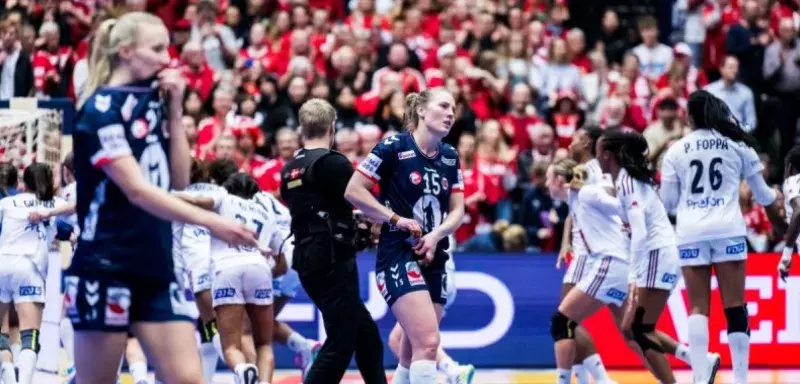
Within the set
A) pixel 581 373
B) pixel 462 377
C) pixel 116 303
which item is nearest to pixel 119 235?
pixel 116 303

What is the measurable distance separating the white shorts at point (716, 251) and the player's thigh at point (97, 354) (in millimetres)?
6090

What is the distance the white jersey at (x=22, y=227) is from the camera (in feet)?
39.7

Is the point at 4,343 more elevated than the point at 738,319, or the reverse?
the point at 738,319

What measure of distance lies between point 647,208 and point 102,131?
6249 millimetres

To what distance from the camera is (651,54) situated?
66.8ft

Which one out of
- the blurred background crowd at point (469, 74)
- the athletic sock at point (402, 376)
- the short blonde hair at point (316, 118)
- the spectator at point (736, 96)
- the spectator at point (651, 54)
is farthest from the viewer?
the spectator at point (651, 54)

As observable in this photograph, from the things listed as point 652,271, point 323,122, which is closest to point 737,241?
point 652,271

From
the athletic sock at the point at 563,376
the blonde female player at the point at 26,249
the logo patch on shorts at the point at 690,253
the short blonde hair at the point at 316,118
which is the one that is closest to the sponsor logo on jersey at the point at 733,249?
the logo patch on shorts at the point at 690,253

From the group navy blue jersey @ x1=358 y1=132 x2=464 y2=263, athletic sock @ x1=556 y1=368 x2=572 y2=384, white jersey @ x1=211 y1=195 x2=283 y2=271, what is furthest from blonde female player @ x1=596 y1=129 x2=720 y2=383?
white jersey @ x1=211 y1=195 x2=283 y2=271

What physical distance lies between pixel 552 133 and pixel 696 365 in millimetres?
7183

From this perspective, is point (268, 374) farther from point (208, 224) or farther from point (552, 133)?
point (552, 133)

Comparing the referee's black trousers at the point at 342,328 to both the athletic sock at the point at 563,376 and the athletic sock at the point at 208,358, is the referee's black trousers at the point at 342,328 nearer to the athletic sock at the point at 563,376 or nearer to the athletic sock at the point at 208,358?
the athletic sock at the point at 563,376

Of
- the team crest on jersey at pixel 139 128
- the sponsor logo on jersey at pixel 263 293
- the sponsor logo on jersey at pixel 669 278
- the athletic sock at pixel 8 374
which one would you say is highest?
the team crest on jersey at pixel 139 128

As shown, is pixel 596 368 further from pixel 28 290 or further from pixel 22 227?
pixel 22 227
